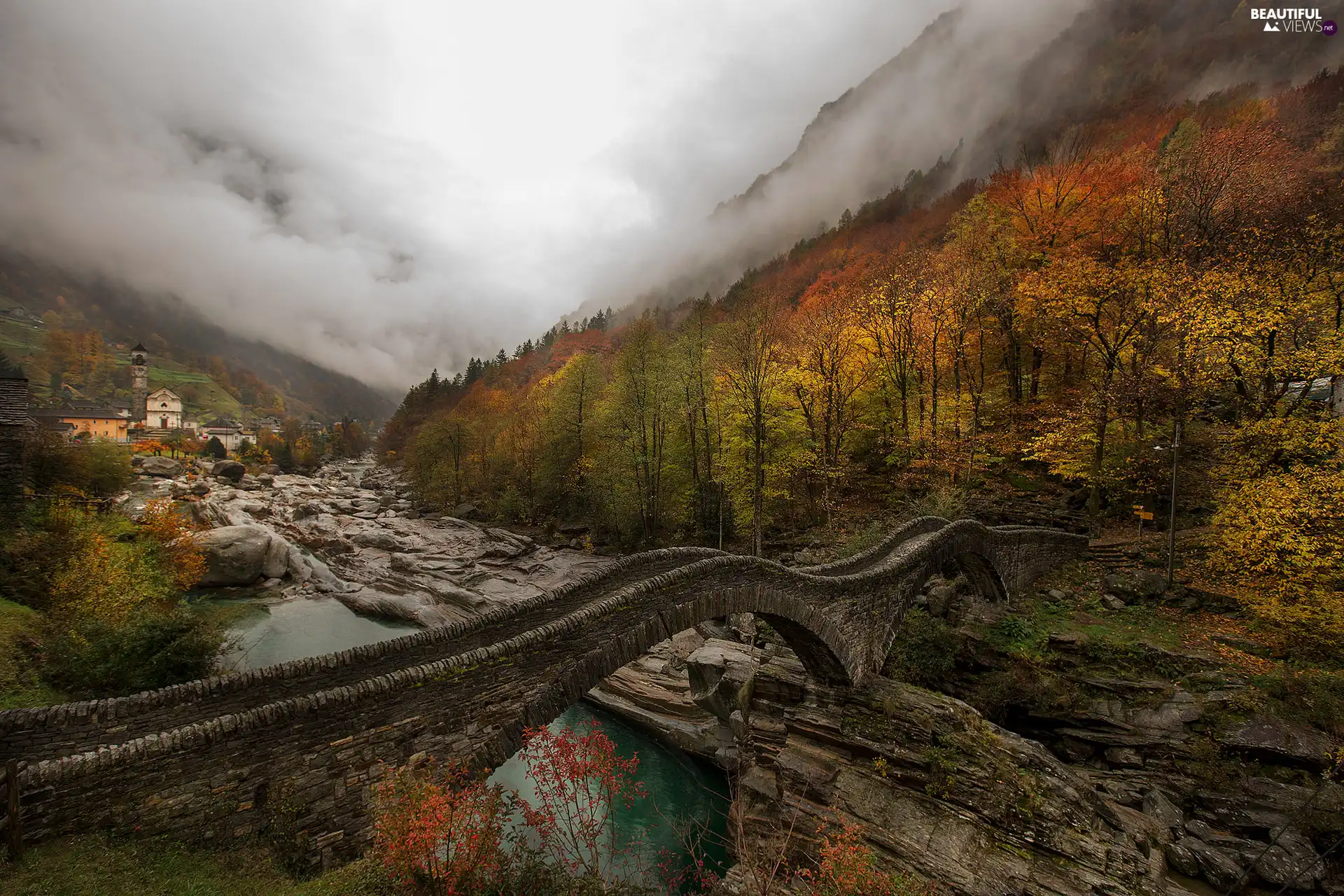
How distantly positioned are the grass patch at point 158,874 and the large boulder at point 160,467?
171 feet

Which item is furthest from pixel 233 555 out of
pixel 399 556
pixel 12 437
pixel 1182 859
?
pixel 1182 859

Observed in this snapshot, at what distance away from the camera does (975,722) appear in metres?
10.6

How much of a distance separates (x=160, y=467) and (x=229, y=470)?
35.5 feet

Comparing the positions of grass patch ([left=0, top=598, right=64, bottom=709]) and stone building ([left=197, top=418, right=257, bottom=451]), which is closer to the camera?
grass patch ([left=0, top=598, right=64, bottom=709])

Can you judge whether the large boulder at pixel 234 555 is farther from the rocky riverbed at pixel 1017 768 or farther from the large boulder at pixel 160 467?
the large boulder at pixel 160 467

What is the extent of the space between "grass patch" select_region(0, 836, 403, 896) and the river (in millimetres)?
4914

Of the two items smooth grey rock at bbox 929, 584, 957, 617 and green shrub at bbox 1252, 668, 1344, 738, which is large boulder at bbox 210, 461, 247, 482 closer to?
smooth grey rock at bbox 929, 584, 957, 617

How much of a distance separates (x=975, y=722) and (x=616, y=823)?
951cm

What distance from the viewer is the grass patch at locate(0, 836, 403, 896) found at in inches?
182

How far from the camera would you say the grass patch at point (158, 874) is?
463 centimetres

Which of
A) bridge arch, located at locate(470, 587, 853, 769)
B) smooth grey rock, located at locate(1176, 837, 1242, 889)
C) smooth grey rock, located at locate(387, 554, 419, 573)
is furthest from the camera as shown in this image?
smooth grey rock, located at locate(387, 554, 419, 573)

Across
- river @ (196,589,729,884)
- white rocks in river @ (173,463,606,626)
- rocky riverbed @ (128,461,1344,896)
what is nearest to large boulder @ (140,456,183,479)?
white rocks in river @ (173,463,606,626)

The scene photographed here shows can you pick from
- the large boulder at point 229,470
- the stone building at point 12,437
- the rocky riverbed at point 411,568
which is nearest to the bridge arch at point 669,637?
the rocky riverbed at point 411,568

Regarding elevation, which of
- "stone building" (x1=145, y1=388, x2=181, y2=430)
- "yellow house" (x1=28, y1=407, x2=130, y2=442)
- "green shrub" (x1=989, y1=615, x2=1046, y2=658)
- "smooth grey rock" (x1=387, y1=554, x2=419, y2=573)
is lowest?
"smooth grey rock" (x1=387, y1=554, x2=419, y2=573)
